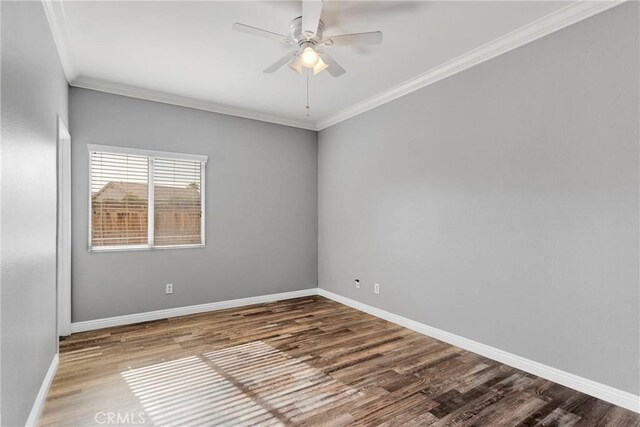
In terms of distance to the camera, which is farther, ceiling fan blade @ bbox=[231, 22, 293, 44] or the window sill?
the window sill

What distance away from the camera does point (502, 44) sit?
2.80 meters

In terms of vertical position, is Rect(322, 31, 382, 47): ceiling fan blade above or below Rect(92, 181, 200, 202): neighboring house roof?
above

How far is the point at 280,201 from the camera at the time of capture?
195 inches

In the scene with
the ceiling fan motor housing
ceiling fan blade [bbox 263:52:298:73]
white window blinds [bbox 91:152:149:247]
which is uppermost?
the ceiling fan motor housing

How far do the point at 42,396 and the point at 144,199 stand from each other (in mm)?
2297

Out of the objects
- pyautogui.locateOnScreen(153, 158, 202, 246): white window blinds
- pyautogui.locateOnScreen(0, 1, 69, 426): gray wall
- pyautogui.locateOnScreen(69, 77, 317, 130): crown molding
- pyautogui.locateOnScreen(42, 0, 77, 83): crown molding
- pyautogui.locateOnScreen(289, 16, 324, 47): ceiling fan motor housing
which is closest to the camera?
pyautogui.locateOnScreen(0, 1, 69, 426): gray wall

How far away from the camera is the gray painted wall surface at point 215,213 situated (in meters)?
3.62

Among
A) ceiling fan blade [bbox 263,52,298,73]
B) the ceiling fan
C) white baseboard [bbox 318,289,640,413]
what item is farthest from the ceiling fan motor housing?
white baseboard [bbox 318,289,640,413]

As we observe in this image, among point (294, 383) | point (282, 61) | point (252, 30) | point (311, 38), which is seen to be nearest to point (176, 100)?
point (282, 61)

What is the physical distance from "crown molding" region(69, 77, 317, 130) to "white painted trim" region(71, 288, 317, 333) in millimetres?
2583

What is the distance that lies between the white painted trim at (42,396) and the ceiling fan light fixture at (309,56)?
2.89 metres

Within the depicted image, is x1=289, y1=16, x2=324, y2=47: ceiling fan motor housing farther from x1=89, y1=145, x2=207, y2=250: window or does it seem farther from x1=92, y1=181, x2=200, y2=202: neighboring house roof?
x1=92, y1=181, x2=200, y2=202: neighboring house roof

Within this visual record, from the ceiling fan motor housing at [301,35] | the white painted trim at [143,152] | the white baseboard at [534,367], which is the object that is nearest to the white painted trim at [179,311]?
the white baseboard at [534,367]

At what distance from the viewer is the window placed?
3729 millimetres
